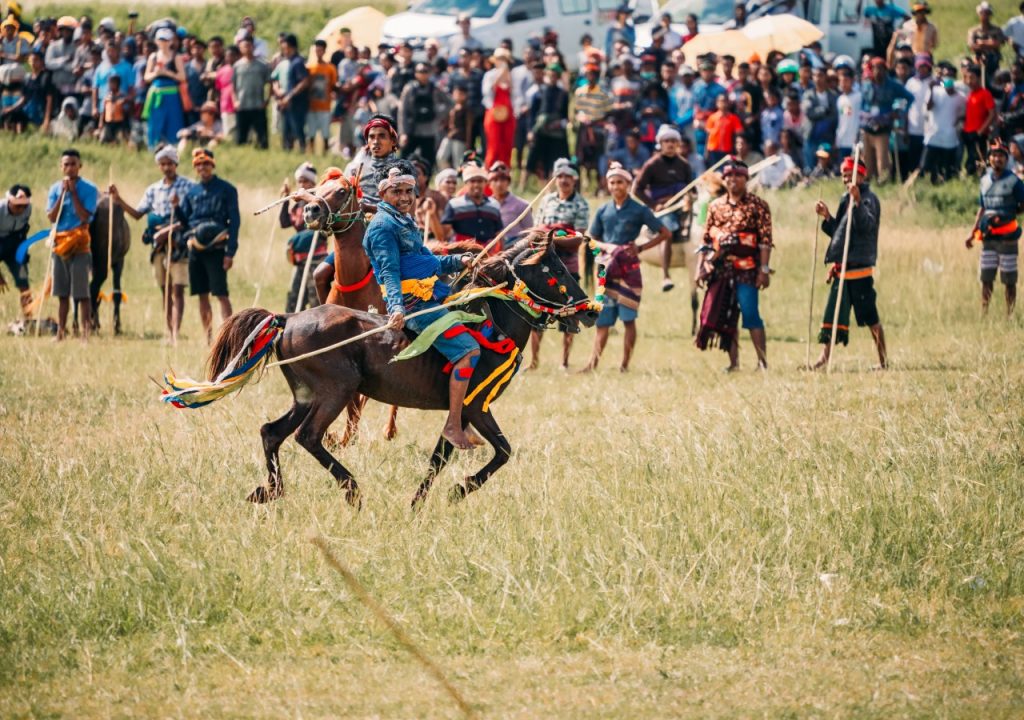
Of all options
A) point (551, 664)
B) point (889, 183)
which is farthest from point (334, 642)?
point (889, 183)

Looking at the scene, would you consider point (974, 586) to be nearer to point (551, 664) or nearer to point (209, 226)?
point (551, 664)

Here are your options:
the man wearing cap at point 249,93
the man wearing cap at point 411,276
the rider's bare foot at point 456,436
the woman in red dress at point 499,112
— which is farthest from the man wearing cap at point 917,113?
the rider's bare foot at point 456,436

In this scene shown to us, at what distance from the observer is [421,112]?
85.8 ft

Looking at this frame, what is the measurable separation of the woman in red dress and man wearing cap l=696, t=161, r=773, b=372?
10.1 m

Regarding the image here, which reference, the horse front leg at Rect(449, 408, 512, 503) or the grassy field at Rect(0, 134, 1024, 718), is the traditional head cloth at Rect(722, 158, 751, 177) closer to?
the grassy field at Rect(0, 134, 1024, 718)

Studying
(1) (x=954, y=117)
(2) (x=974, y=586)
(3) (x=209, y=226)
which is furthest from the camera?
(1) (x=954, y=117)

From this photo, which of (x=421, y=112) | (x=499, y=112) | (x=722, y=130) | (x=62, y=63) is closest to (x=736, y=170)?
(x=722, y=130)

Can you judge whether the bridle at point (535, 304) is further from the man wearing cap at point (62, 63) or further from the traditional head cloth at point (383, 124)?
the man wearing cap at point (62, 63)

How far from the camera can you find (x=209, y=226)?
17.7m

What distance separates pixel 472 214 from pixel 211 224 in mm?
3287

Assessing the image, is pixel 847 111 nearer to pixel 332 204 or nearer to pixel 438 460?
pixel 332 204

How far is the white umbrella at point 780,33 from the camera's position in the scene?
27.7 m

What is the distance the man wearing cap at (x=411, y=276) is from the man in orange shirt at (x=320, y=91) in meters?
18.0

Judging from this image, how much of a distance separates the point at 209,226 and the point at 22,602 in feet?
31.9
